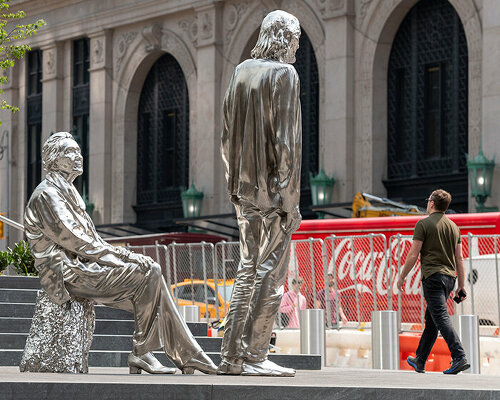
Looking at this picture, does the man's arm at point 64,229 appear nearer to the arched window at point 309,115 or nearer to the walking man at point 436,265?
the walking man at point 436,265

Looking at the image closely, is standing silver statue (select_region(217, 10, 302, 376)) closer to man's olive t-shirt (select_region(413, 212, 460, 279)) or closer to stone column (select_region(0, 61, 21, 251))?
man's olive t-shirt (select_region(413, 212, 460, 279))

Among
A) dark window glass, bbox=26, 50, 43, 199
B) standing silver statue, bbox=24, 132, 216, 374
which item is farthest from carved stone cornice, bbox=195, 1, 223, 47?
standing silver statue, bbox=24, 132, 216, 374

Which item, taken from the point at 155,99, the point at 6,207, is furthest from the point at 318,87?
the point at 6,207

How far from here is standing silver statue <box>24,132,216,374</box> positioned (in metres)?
8.77

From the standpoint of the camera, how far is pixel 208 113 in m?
36.2

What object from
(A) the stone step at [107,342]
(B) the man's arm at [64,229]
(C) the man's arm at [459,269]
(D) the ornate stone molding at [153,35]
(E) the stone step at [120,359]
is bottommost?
(E) the stone step at [120,359]

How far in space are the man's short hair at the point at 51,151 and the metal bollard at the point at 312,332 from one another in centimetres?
579

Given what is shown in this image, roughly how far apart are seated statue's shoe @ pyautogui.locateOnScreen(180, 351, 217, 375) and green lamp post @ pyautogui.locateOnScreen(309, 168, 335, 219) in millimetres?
23108

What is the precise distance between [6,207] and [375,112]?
18.7m

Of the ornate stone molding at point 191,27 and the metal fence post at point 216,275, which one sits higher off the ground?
the ornate stone molding at point 191,27

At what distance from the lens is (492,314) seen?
1468 cm

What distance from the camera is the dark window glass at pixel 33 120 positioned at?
44.2 metres

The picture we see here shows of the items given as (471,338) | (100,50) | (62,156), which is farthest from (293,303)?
(100,50)

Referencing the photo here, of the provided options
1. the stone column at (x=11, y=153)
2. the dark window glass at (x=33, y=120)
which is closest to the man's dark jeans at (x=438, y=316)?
the dark window glass at (x=33, y=120)
